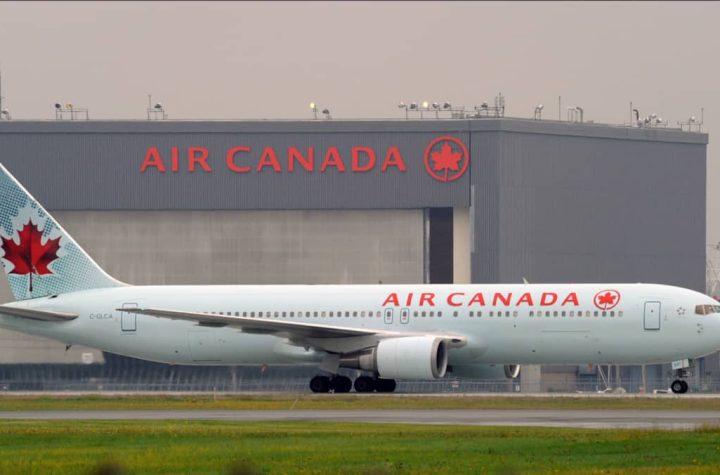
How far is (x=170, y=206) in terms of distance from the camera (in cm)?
9106

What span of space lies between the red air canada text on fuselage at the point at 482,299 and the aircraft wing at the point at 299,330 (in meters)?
1.25

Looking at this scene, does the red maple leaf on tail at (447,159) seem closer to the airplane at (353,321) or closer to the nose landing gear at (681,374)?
the airplane at (353,321)

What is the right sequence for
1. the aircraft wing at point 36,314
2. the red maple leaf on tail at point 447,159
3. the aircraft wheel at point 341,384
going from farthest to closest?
the red maple leaf on tail at point 447,159, the aircraft wing at point 36,314, the aircraft wheel at point 341,384

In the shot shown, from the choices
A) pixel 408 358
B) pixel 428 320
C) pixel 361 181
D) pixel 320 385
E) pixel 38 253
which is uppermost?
pixel 361 181

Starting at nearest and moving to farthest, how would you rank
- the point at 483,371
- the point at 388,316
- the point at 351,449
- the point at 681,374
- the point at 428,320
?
1. the point at 351,449
2. the point at 681,374
3. the point at 428,320
4. the point at 388,316
5. the point at 483,371

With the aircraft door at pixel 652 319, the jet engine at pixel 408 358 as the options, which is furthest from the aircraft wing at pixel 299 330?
the aircraft door at pixel 652 319

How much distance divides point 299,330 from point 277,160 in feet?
118

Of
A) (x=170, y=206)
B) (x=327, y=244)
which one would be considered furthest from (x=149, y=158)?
(x=327, y=244)

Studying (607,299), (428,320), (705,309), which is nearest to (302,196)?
(428,320)

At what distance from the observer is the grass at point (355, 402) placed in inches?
1906

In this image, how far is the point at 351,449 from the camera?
30.7 meters

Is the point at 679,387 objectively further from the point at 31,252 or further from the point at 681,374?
the point at 31,252

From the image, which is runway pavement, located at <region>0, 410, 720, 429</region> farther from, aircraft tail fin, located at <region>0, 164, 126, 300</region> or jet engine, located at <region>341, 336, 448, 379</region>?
→ aircraft tail fin, located at <region>0, 164, 126, 300</region>

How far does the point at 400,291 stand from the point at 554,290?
593 centimetres
